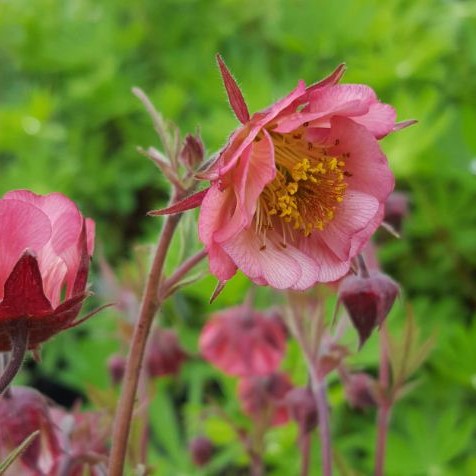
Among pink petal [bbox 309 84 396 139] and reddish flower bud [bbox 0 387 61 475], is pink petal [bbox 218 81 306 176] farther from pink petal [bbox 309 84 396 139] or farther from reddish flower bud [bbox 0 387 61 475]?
reddish flower bud [bbox 0 387 61 475]

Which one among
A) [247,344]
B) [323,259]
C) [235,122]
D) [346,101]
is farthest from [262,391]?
[235,122]

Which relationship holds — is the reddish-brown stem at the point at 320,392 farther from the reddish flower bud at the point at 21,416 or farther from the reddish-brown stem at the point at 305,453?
the reddish flower bud at the point at 21,416

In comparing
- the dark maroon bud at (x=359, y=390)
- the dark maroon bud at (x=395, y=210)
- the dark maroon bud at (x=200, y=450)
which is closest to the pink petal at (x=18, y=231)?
the dark maroon bud at (x=359, y=390)

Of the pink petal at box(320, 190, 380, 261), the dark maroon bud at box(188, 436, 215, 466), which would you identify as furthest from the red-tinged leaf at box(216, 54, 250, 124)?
the dark maroon bud at box(188, 436, 215, 466)

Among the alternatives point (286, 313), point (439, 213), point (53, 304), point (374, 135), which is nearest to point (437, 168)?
point (439, 213)

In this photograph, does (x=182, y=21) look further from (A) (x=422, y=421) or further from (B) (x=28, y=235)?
(B) (x=28, y=235)

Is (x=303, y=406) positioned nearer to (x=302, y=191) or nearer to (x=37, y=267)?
(x=302, y=191)
